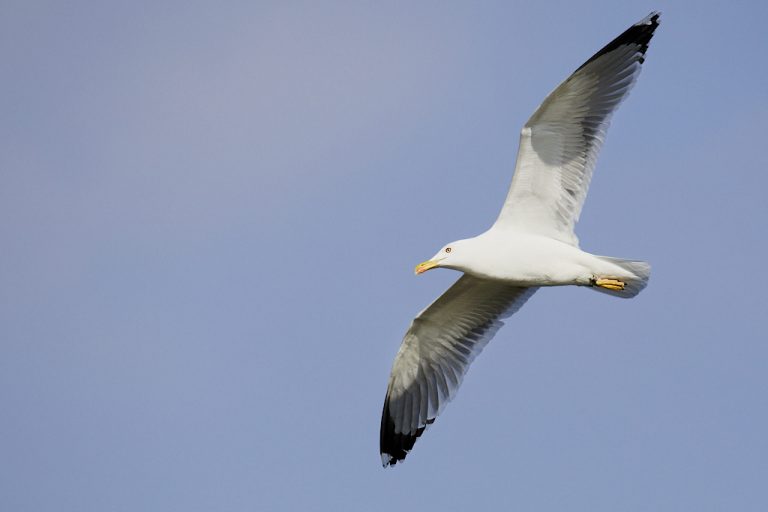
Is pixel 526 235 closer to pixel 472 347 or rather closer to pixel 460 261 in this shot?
pixel 460 261

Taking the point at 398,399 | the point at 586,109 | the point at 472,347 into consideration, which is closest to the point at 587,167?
the point at 586,109

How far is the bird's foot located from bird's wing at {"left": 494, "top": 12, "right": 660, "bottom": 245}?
566mm

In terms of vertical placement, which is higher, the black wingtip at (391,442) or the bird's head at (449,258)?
the bird's head at (449,258)

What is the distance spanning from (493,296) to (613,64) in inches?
107

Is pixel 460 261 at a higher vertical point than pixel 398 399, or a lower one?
higher

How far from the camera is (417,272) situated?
460 inches

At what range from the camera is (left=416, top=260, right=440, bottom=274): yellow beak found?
1161 centimetres

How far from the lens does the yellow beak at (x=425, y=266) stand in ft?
38.1

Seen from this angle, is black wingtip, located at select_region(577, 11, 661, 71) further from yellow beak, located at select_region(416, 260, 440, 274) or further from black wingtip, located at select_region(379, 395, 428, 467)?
black wingtip, located at select_region(379, 395, 428, 467)

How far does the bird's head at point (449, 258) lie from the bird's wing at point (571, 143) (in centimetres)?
42

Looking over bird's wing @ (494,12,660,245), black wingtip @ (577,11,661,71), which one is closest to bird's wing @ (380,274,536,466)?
bird's wing @ (494,12,660,245)

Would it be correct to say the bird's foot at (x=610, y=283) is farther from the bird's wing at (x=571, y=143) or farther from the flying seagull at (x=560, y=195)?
the bird's wing at (x=571, y=143)

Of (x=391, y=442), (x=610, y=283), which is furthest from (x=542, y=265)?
(x=391, y=442)

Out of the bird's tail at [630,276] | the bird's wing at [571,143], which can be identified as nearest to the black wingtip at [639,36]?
the bird's wing at [571,143]
